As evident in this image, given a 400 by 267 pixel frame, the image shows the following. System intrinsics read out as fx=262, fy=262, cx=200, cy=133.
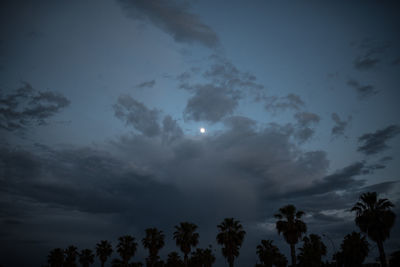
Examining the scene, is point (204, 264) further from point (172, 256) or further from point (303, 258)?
point (303, 258)

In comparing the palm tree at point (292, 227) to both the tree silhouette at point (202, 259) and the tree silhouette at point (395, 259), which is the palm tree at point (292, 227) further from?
the tree silhouette at point (202, 259)

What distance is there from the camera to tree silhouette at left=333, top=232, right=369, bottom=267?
5525 cm

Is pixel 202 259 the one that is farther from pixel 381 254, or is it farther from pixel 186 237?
pixel 381 254

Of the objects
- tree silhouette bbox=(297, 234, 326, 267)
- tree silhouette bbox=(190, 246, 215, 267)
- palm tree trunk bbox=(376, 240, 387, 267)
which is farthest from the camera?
tree silhouette bbox=(190, 246, 215, 267)

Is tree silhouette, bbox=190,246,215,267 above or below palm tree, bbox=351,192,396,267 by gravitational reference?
below

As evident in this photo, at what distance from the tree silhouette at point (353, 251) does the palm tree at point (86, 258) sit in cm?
7192

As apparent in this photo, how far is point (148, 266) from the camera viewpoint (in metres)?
76.7

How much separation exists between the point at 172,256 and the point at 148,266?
7.96 m

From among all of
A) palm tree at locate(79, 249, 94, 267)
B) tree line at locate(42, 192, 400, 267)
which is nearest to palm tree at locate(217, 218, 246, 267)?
tree line at locate(42, 192, 400, 267)

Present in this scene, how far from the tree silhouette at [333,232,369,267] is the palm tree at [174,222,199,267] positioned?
32672 mm

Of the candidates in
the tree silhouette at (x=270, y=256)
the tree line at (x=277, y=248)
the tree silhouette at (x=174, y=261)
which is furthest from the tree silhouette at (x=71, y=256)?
the tree silhouette at (x=270, y=256)

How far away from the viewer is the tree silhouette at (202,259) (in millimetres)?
75000

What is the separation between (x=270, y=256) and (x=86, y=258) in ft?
190

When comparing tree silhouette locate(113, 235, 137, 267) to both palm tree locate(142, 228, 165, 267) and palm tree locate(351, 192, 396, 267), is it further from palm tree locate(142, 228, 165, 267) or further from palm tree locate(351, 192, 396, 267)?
palm tree locate(351, 192, 396, 267)
